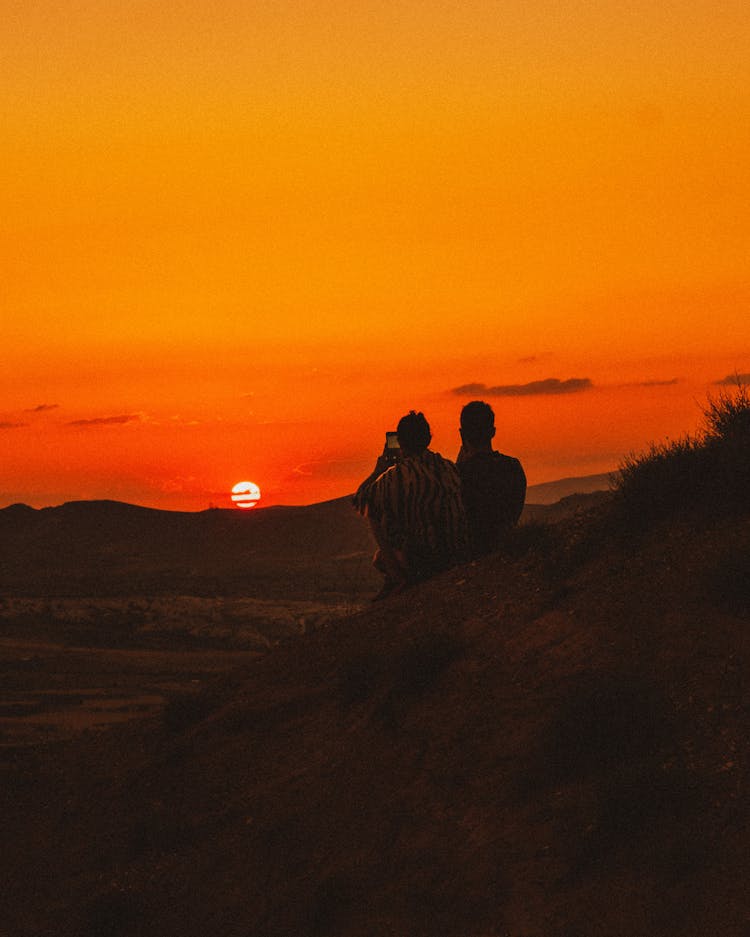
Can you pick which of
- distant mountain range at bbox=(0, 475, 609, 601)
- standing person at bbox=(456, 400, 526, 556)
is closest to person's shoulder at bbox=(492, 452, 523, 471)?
standing person at bbox=(456, 400, 526, 556)

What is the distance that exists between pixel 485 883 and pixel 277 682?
447 cm

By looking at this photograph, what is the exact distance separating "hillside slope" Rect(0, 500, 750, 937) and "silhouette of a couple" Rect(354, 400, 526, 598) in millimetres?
501

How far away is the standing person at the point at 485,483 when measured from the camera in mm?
11422

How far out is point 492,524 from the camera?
37.8 feet

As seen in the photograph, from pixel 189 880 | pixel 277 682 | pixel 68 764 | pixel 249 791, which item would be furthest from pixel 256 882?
pixel 68 764

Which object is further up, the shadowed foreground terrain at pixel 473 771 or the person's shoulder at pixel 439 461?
the person's shoulder at pixel 439 461

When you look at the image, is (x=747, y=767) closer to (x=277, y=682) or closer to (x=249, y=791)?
(x=249, y=791)

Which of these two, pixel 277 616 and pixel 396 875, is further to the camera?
pixel 277 616

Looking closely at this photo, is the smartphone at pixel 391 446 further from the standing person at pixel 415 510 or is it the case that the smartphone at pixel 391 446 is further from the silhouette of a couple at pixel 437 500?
the standing person at pixel 415 510

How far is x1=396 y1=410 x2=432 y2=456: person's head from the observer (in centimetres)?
1132

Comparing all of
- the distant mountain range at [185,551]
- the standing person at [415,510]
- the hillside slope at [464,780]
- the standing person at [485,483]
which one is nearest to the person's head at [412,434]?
the standing person at [415,510]

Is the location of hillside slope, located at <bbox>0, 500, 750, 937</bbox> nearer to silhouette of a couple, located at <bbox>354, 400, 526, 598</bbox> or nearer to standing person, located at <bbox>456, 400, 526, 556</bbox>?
silhouette of a couple, located at <bbox>354, 400, 526, 598</bbox>

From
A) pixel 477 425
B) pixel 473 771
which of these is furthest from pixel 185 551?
pixel 473 771

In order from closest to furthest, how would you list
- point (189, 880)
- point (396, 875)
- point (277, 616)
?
point (396, 875) < point (189, 880) < point (277, 616)
